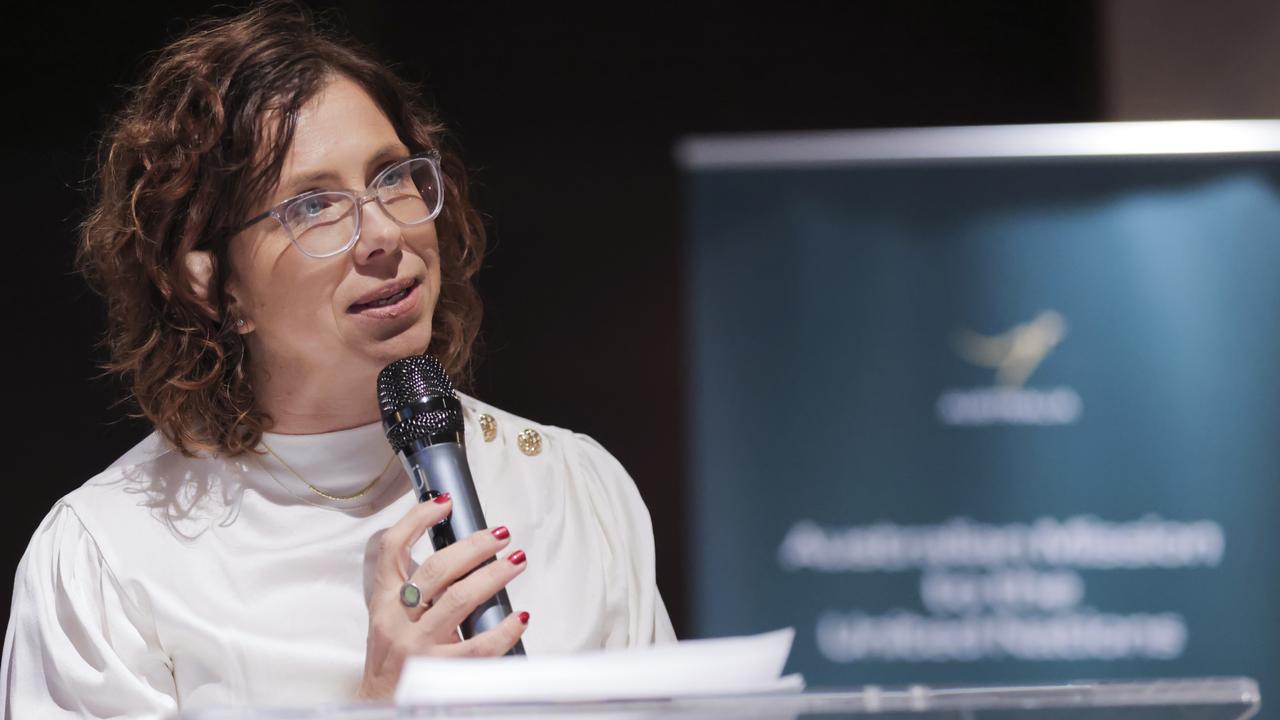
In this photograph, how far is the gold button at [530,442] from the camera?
182cm

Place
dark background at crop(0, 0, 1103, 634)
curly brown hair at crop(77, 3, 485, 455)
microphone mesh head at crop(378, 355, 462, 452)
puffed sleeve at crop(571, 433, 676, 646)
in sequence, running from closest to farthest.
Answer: microphone mesh head at crop(378, 355, 462, 452) < curly brown hair at crop(77, 3, 485, 455) < puffed sleeve at crop(571, 433, 676, 646) < dark background at crop(0, 0, 1103, 634)

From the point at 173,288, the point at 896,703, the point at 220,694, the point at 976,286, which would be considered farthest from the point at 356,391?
the point at 976,286

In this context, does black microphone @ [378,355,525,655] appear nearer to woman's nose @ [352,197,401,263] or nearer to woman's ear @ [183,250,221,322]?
woman's nose @ [352,197,401,263]

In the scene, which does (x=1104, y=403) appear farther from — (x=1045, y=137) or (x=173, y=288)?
(x=173, y=288)

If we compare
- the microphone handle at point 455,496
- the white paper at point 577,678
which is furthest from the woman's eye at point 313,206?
the white paper at point 577,678

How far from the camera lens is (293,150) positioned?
63.0 inches

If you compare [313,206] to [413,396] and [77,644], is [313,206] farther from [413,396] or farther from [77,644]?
[77,644]

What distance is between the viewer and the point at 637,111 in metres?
3.73

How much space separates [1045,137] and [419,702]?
291cm

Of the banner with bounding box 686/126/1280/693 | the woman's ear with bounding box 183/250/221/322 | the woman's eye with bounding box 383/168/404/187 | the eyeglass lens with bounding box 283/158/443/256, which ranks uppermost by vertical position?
the woman's eye with bounding box 383/168/404/187

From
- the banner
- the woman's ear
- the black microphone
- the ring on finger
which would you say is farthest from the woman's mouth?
the banner

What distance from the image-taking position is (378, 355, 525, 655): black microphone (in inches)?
50.9

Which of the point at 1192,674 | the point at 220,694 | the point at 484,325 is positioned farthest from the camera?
the point at 484,325

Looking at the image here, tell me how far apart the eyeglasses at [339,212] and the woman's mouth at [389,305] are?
71 mm
